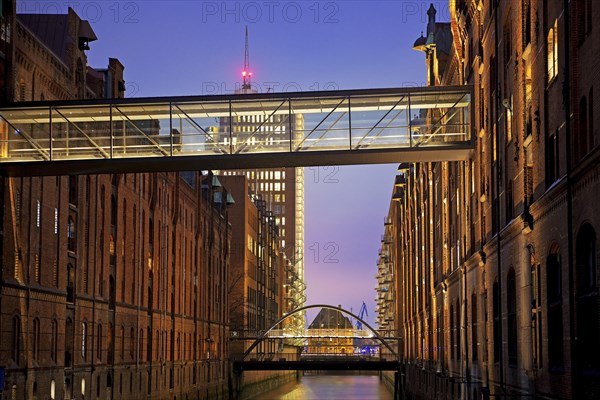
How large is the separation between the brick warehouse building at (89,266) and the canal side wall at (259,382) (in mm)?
23408

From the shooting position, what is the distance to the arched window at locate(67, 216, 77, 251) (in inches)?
1831

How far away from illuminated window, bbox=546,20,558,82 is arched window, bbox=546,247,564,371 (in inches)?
146

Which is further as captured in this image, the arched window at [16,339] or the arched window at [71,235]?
the arched window at [71,235]

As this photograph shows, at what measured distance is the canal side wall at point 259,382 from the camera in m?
106

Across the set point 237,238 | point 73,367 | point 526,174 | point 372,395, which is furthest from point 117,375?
point 372,395

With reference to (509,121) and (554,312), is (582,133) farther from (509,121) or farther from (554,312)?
(509,121)

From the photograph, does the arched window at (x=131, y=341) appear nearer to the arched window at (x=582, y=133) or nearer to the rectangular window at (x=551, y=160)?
the rectangular window at (x=551, y=160)

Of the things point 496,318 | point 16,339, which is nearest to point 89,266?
point 16,339

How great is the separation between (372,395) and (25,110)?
3517 inches

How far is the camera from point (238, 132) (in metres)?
36.2

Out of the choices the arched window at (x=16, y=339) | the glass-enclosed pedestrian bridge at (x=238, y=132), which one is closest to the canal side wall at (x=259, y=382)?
the arched window at (x=16, y=339)

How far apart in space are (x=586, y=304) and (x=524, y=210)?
6211 millimetres

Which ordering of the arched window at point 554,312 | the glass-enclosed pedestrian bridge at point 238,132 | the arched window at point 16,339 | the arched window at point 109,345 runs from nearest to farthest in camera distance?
the arched window at point 554,312
the glass-enclosed pedestrian bridge at point 238,132
the arched window at point 16,339
the arched window at point 109,345

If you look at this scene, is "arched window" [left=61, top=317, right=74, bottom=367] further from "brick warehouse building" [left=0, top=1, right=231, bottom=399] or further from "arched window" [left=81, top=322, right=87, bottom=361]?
"arched window" [left=81, top=322, right=87, bottom=361]
